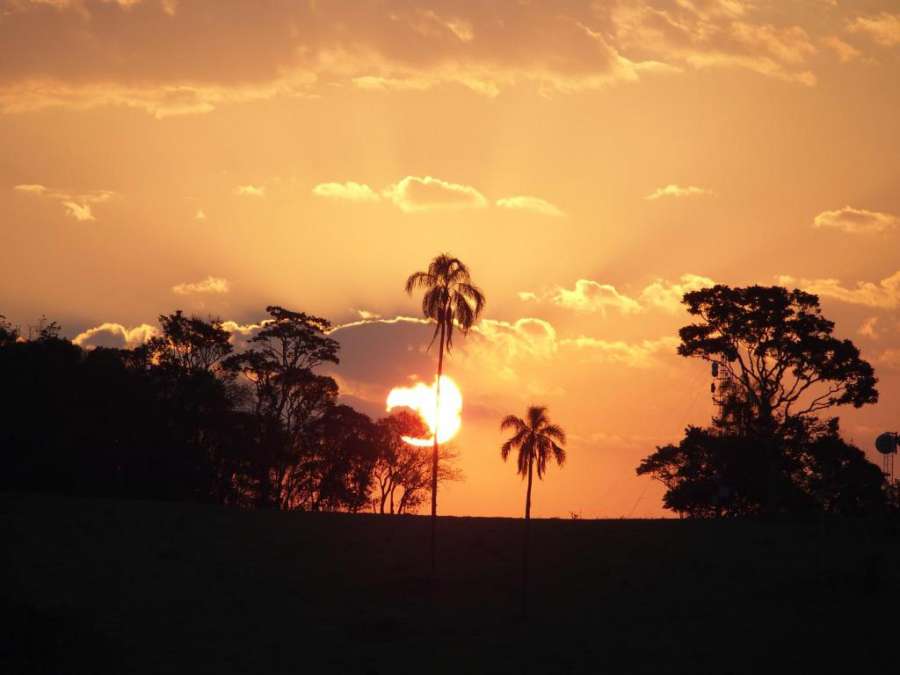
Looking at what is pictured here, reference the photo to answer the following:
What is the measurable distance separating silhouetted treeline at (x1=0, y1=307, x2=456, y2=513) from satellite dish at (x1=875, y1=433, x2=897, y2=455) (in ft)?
154

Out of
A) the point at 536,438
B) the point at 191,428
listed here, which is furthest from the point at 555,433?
the point at 191,428

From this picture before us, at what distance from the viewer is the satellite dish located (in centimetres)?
6562

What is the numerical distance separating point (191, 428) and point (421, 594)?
37972 mm

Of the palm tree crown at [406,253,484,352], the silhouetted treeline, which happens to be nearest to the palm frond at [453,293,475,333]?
the palm tree crown at [406,253,484,352]

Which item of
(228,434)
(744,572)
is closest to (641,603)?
(744,572)

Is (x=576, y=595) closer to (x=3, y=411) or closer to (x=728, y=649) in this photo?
(x=728, y=649)

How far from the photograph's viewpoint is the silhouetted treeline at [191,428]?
77375mm

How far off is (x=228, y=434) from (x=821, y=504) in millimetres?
48180

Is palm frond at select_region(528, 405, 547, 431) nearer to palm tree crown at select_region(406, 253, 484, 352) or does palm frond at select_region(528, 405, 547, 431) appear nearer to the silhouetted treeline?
palm tree crown at select_region(406, 253, 484, 352)

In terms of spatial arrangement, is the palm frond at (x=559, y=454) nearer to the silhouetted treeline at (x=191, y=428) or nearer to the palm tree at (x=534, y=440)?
the palm tree at (x=534, y=440)

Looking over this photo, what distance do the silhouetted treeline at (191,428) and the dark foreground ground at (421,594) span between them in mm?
13452

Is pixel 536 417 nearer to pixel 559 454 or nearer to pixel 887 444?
pixel 559 454

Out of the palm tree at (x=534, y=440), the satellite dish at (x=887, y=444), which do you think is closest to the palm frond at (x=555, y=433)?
the palm tree at (x=534, y=440)

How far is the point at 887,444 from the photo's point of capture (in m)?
65.9
